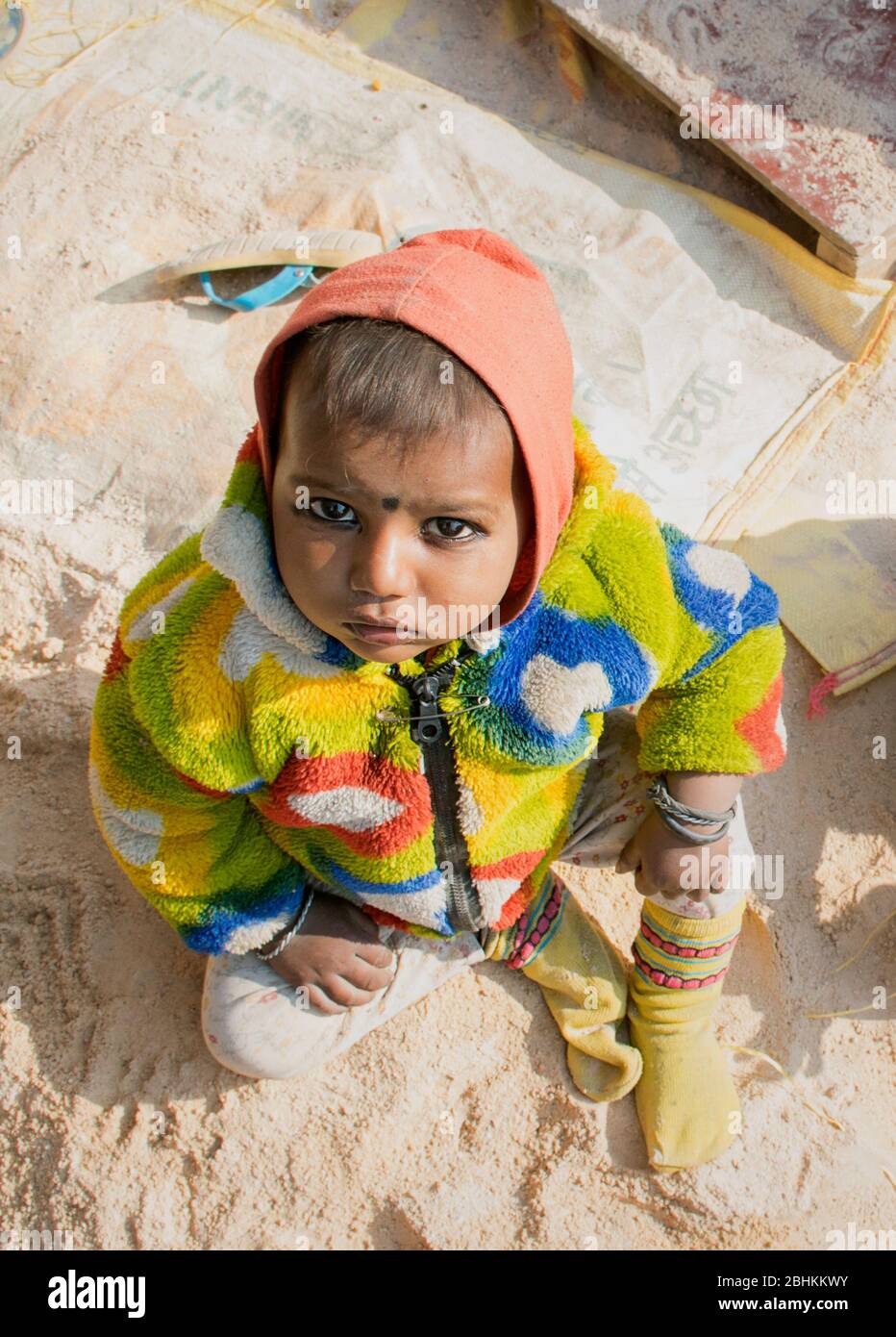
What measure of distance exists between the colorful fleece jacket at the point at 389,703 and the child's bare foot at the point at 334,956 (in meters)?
0.17

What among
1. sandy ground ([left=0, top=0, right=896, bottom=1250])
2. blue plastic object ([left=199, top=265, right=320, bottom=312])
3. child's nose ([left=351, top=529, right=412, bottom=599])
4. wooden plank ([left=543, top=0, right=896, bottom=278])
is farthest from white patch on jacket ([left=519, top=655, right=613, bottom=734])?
wooden plank ([left=543, top=0, right=896, bottom=278])

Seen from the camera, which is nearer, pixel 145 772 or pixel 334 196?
pixel 145 772

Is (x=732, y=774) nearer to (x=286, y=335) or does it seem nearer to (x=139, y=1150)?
(x=286, y=335)

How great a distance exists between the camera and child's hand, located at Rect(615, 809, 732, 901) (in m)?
1.87

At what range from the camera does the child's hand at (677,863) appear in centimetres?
187

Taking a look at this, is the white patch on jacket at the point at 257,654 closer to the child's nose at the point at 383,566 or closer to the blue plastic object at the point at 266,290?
the child's nose at the point at 383,566

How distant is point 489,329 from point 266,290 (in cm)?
169

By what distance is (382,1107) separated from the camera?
2119 millimetres

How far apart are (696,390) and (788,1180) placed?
184 centimetres

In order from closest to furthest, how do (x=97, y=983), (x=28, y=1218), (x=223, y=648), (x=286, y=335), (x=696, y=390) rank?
(x=286, y=335) → (x=223, y=648) → (x=28, y=1218) → (x=97, y=983) → (x=696, y=390)

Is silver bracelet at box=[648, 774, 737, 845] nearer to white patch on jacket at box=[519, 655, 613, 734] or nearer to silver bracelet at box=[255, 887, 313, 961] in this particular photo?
white patch on jacket at box=[519, 655, 613, 734]

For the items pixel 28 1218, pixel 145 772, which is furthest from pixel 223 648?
pixel 28 1218

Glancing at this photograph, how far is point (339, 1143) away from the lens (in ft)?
6.86

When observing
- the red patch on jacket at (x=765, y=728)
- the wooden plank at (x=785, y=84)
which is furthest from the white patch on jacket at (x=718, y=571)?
the wooden plank at (x=785, y=84)
